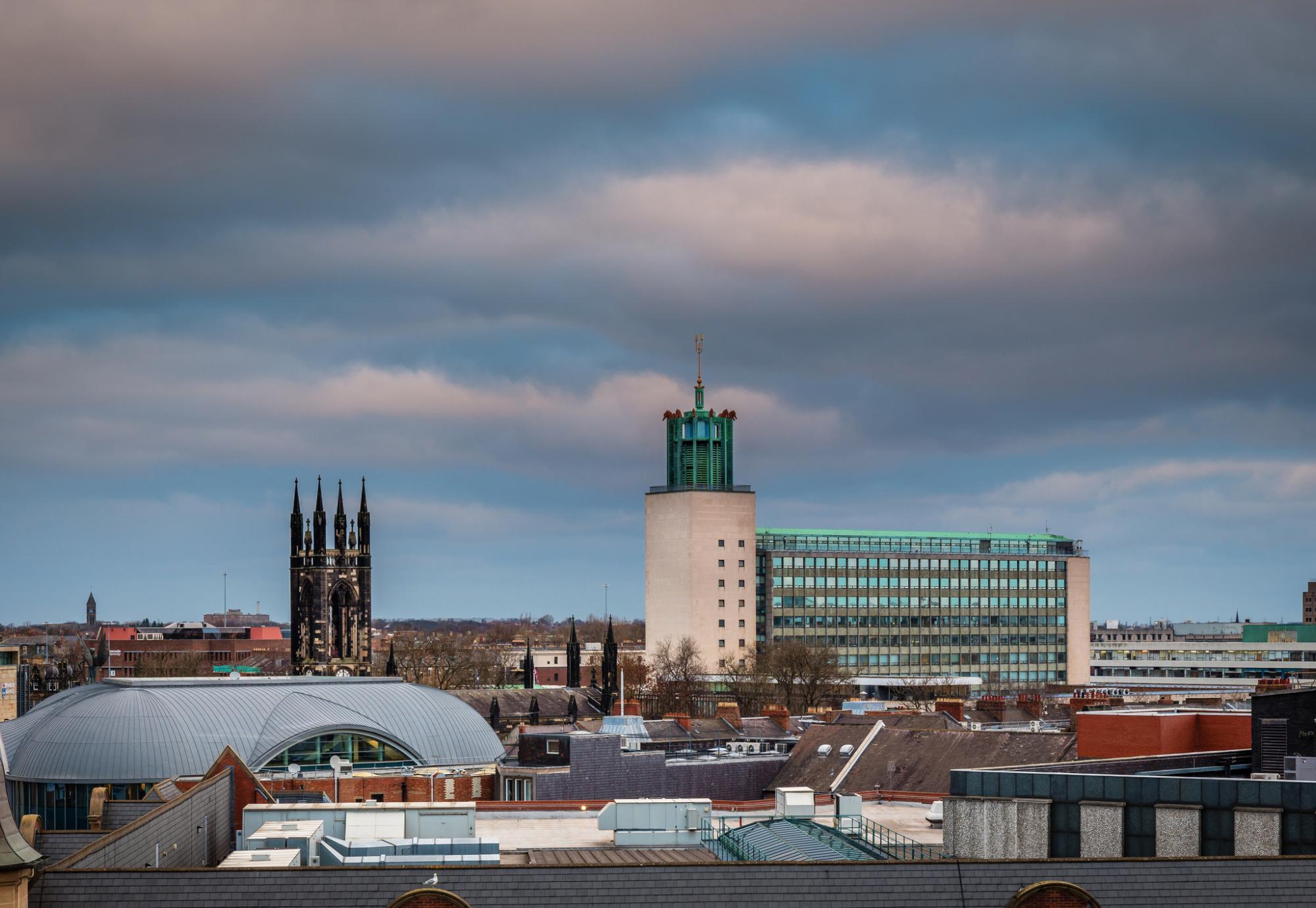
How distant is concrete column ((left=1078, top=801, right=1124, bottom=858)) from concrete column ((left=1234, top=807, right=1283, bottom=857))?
8.74 ft

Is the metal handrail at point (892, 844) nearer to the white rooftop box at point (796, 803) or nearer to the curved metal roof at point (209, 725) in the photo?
the white rooftop box at point (796, 803)

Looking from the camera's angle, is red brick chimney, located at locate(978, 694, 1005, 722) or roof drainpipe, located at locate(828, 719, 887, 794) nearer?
roof drainpipe, located at locate(828, 719, 887, 794)

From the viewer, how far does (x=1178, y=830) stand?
41.9 meters

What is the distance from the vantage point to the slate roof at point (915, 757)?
7988cm

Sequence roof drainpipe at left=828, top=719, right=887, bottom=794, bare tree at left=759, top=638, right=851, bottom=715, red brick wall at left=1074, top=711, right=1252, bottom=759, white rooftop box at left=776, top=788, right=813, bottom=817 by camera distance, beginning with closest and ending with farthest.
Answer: white rooftop box at left=776, top=788, right=813, bottom=817 < red brick wall at left=1074, top=711, right=1252, bottom=759 < roof drainpipe at left=828, top=719, right=887, bottom=794 < bare tree at left=759, top=638, right=851, bottom=715

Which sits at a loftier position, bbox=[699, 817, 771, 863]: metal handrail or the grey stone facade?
the grey stone facade

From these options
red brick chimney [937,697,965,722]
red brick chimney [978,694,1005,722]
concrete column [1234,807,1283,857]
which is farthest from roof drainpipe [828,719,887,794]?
concrete column [1234,807,1283,857]

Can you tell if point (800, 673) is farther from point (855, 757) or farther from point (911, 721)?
point (855, 757)

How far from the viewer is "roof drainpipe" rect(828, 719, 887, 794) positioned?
84250mm

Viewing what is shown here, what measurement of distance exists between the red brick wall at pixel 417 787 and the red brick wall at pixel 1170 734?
1360 inches

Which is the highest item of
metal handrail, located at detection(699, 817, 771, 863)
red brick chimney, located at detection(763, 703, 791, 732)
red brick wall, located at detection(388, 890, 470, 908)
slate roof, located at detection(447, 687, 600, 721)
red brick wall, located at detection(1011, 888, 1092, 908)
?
red brick wall, located at detection(388, 890, 470, 908)

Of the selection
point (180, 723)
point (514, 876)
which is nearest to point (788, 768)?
point (180, 723)

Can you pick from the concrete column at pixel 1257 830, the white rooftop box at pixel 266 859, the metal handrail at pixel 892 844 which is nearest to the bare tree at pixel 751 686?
the metal handrail at pixel 892 844

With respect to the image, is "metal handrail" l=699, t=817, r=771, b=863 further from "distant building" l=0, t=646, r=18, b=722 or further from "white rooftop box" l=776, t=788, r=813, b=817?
"distant building" l=0, t=646, r=18, b=722
